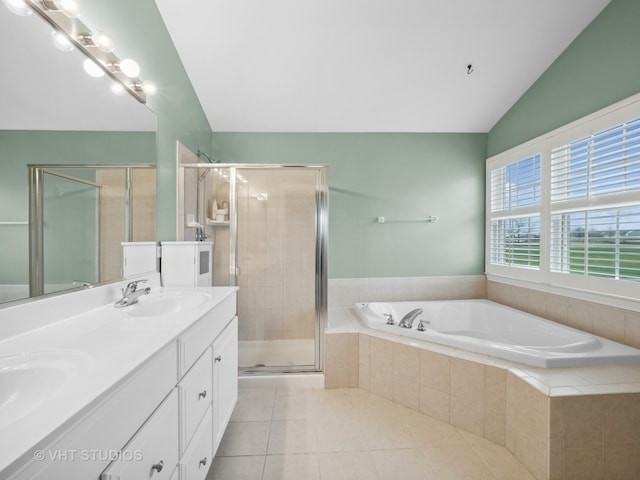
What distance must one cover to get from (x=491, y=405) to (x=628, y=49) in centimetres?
234

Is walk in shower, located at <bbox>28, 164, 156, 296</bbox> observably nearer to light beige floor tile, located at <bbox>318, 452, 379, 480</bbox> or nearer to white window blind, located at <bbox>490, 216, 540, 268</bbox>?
light beige floor tile, located at <bbox>318, 452, 379, 480</bbox>

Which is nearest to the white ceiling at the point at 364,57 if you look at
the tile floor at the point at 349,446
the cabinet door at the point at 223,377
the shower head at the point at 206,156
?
the shower head at the point at 206,156

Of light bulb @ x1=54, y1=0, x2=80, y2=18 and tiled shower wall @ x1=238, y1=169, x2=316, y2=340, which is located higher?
light bulb @ x1=54, y1=0, x2=80, y2=18

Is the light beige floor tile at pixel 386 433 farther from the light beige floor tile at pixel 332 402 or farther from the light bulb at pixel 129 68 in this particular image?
the light bulb at pixel 129 68

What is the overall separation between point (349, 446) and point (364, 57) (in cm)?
271

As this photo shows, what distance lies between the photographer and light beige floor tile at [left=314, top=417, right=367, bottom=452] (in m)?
1.60

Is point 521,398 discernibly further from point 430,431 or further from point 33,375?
point 33,375

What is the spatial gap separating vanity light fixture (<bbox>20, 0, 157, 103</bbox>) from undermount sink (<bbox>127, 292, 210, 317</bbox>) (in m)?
1.13

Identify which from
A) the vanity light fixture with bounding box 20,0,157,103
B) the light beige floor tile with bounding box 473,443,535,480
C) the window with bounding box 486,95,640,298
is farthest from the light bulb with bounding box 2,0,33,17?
the window with bounding box 486,95,640,298

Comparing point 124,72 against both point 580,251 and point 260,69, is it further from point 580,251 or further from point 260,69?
point 580,251

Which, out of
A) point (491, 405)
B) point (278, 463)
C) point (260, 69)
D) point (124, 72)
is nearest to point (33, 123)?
point (124, 72)

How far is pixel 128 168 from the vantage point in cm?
147

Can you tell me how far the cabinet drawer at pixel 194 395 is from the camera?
3.31 feet

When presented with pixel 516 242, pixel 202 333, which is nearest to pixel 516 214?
pixel 516 242
